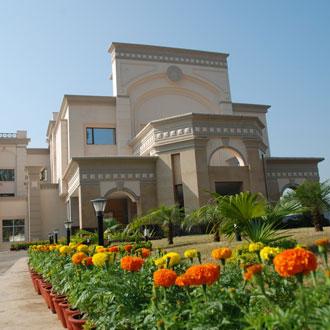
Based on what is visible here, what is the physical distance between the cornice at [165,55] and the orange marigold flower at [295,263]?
30.2 meters

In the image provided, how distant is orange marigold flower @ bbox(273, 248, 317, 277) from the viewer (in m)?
2.29

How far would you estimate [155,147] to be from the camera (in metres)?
24.0

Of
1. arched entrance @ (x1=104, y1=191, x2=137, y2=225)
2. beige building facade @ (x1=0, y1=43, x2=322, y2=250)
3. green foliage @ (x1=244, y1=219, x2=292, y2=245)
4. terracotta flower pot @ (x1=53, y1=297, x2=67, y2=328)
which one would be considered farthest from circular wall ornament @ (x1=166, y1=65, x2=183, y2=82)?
terracotta flower pot @ (x1=53, y1=297, x2=67, y2=328)

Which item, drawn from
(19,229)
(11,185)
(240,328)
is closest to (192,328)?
(240,328)

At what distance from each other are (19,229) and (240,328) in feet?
115

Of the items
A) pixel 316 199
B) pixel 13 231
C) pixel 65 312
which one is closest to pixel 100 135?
pixel 13 231

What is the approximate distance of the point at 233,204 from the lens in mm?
7629

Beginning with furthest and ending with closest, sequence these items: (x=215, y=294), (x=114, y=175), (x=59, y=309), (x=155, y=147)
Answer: (x=155, y=147)
(x=114, y=175)
(x=59, y=309)
(x=215, y=294)

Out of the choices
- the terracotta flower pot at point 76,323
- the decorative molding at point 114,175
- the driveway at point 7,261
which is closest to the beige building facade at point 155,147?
the decorative molding at point 114,175

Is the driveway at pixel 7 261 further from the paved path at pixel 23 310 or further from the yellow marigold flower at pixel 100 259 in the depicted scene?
the yellow marigold flower at pixel 100 259

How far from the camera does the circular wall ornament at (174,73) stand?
3200 cm

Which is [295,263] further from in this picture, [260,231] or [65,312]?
[260,231]

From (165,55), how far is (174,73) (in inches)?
63.3

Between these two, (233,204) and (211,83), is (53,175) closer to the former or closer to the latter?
(211,83)
